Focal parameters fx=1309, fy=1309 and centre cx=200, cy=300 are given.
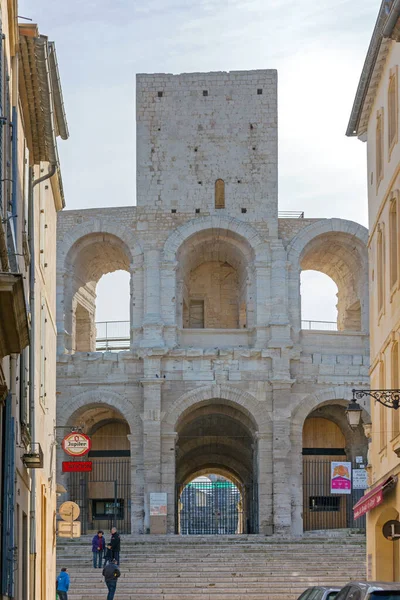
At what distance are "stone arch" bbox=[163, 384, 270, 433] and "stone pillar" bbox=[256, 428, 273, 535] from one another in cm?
53

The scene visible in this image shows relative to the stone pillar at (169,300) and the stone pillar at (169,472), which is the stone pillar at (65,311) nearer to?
the stone pillar at (169,300)

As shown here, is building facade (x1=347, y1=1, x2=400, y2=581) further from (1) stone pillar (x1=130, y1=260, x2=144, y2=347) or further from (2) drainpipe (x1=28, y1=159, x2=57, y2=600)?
(1) stone pillar (x1=130, y1=260, x2=144, y2=347)

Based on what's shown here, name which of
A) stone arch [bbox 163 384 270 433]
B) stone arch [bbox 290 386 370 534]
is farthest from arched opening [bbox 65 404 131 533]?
stone arch [bbox 290 386 370 534]

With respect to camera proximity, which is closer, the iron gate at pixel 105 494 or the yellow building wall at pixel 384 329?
the yellow building wall at pixel 384 329

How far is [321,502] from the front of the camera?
4872 centimetres

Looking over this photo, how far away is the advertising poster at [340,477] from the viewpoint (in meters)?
45.1

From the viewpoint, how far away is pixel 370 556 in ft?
93.0

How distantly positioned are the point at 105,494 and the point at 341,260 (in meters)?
12.6

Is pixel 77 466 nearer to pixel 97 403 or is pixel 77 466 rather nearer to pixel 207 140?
pixel 97 403

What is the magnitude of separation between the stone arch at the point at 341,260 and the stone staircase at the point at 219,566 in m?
10.3

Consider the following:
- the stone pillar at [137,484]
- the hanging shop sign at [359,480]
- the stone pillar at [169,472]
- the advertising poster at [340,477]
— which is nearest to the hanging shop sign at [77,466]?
the stone pillar at [137,484]

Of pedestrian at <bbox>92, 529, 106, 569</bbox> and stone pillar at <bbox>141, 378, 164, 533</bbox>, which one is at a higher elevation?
stone pillar at <bbox>141, 378, 164, 533</bbox>

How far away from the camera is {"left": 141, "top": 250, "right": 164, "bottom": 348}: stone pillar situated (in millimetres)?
46062

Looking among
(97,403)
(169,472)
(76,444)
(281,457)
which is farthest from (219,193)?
(76,444)
